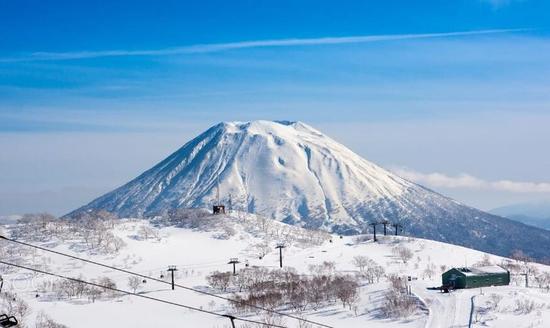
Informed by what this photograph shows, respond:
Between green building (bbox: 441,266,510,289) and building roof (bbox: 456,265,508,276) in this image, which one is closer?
green building (bbox: 441,266,510,289)

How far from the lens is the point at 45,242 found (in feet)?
414

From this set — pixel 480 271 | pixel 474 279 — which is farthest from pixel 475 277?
pixel 480 271

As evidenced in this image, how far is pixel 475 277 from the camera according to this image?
87375 mm

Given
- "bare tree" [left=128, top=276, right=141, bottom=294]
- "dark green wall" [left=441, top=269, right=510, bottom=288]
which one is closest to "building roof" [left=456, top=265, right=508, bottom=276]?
"dark green wall" [left=441, top=269, right=510, bottom=288]

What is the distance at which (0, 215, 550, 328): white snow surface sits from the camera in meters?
74.9

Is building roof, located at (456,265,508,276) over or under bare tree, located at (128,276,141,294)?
over

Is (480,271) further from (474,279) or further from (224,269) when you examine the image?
(224,269)

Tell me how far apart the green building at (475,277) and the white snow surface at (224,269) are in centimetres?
265

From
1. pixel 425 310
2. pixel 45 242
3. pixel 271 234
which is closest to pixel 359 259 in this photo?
pixel 271 234

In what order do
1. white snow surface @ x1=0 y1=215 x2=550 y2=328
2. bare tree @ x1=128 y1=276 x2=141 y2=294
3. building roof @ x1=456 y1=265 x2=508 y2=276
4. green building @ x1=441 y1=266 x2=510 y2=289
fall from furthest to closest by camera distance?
bare tree @ x1=128 y1=276 x2=141 y2=294
building roof @ x1=456 y1=265 x2=508 y2=276
green building @ x1=441 y1=266 x2=510 y2=289
white snow surface @ x1=0 y1=215 x2=550 y2=328

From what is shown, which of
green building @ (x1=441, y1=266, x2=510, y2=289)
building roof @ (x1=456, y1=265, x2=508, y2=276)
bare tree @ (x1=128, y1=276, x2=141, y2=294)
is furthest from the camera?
bare tree @ (x1=128, y1=276, x2=141, y2=294)

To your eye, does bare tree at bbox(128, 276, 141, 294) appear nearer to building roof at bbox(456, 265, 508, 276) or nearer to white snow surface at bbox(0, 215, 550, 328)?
white snow surface at bbox(0, 215, 550, 328)

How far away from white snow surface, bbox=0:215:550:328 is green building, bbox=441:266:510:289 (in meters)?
2.65

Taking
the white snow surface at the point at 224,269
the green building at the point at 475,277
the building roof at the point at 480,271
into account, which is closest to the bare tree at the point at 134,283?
the white snow surface at the point at 224,269
